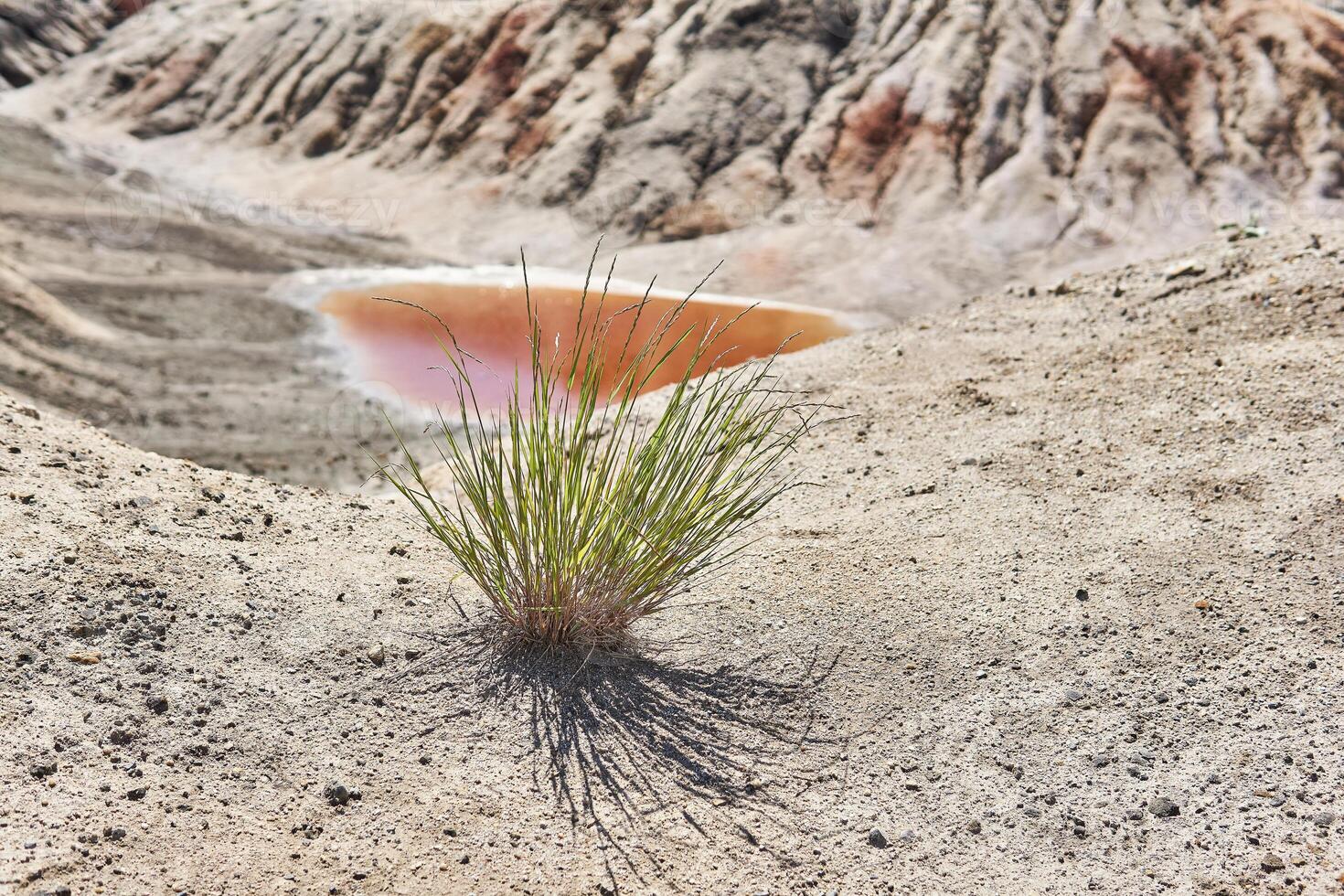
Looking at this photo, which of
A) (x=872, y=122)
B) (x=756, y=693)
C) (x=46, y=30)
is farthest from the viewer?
(x=46, y=30)

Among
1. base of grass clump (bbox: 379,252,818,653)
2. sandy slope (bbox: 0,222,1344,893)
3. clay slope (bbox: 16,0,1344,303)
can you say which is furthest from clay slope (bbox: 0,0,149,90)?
base of grass clump (bbox: 379,252,818,653)

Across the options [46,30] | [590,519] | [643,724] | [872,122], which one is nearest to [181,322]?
[590,519]

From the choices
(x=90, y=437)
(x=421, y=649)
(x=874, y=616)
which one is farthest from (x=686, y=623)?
(x=90, y=437)

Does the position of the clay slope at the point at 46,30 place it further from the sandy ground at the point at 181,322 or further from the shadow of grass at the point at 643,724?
the shadow of grass at the point at 643,724

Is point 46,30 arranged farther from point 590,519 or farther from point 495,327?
point 590,519

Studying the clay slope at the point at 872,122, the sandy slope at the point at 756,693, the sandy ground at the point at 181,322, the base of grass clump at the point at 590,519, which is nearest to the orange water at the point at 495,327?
the sandy ground at the point at 181,322

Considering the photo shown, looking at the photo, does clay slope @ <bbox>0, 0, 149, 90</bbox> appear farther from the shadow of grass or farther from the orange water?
the shadow of grass
